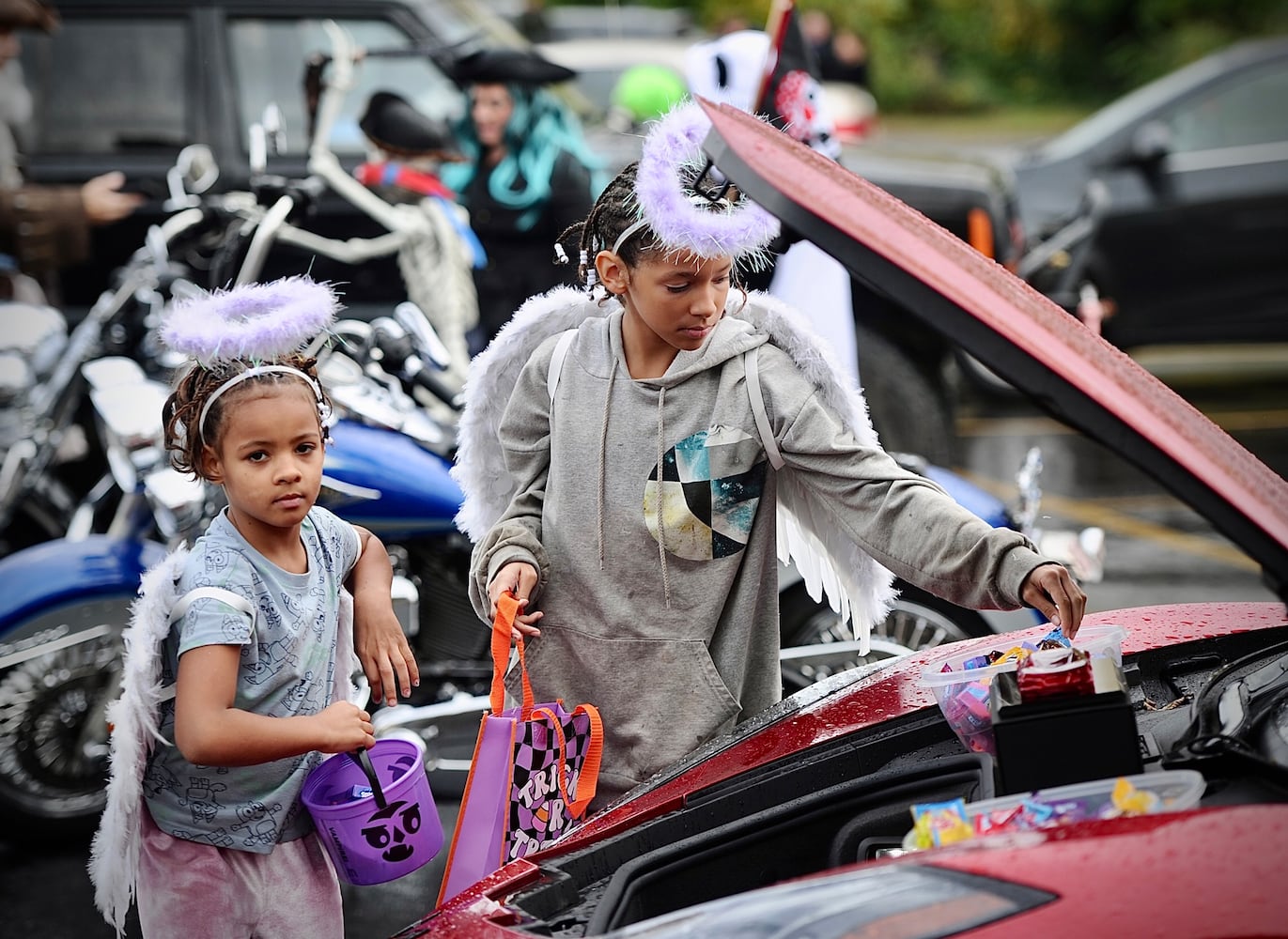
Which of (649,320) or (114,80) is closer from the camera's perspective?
(649,320)

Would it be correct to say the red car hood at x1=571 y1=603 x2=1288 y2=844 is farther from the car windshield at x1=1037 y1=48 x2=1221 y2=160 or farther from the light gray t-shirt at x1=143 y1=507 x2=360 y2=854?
the car windshield at x1=1037 y1=48 x2=1221 y2=160

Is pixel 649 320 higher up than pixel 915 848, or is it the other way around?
pixel 649 320

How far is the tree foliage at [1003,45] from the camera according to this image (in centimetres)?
2330

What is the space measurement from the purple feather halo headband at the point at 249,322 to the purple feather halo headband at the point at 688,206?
1.89 ft

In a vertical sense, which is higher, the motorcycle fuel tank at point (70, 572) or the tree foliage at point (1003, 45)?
the tree foliage at point (1003, 45)

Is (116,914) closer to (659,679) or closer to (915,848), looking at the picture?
(659,679)

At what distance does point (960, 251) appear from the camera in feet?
5.91

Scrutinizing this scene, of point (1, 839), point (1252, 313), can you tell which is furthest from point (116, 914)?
point (1252, 313)

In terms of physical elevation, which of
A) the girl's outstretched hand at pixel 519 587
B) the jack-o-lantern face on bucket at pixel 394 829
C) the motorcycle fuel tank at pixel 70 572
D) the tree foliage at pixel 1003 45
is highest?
the tree foliage at pixel 1003 45

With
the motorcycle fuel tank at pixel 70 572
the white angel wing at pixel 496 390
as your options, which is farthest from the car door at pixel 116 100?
the white angel wing at pixel 496 390

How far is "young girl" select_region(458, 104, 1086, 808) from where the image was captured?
232cm

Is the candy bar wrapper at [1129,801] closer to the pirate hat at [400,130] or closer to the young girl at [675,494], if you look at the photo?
the young girl at [675,494]

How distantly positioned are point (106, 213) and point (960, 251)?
4.38 m

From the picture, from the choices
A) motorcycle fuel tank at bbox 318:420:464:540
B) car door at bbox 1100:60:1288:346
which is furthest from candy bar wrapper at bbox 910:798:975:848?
car door at bbox 1100:60:1288:346
